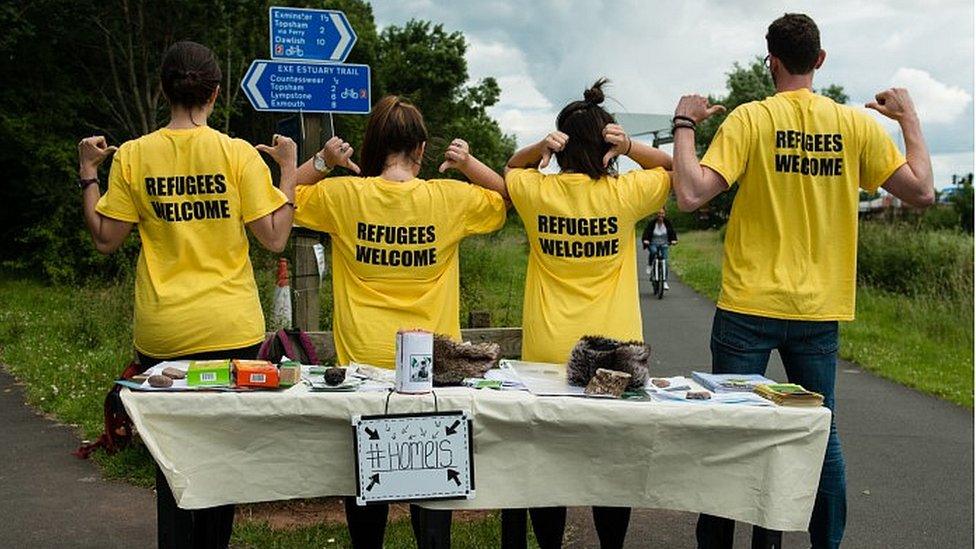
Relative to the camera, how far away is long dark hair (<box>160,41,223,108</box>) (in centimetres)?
375

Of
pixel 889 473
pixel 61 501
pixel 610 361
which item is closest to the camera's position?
pixel 610 361

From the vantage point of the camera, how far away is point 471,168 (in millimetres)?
4117

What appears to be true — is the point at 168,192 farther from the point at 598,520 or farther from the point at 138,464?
the point at 138,464

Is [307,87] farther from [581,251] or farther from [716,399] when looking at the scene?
[716,399]

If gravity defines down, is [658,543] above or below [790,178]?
below

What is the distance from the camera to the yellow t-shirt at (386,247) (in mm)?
3951

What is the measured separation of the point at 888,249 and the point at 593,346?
20.5 metres

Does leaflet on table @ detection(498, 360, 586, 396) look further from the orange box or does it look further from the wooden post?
the wooden post

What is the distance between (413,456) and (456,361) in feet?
1.29

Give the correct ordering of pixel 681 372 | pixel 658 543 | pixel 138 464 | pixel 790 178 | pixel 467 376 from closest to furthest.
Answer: pixel 467 376, pixel 790 178, pixel 658 543, pixel 138 464, pixel 681 372

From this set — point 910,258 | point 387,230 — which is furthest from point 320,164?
point 910,258

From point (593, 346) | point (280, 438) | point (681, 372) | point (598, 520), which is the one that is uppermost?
point (593, 346)

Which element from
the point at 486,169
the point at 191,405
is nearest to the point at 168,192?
the point at 191,405

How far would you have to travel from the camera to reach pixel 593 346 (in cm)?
367
